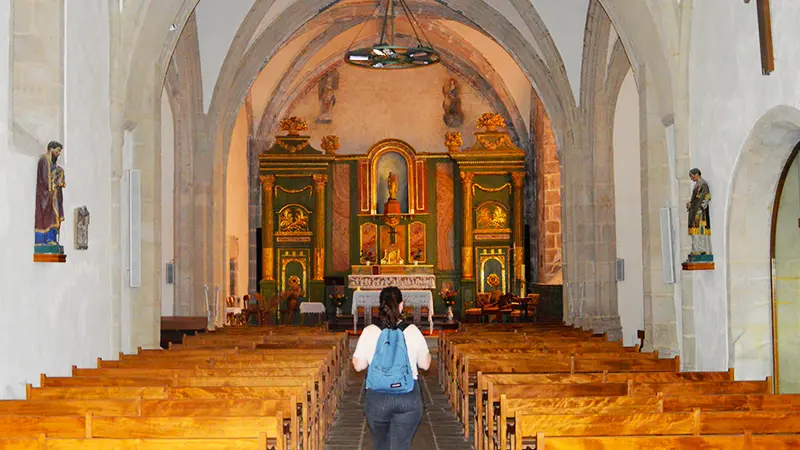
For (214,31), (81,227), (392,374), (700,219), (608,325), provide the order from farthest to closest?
(214,31), (608,325), (700,219), (81,227), (392,374)

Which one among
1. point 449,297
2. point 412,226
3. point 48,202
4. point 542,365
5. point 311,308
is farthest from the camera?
point 412,226

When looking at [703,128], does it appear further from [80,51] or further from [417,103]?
[417,103]

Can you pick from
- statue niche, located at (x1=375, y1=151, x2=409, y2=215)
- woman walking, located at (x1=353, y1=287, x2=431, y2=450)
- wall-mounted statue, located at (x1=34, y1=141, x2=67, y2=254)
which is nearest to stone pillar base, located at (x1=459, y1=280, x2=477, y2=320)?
statue niche, located at (x1=375, y1=151, x2=409, y2=215)

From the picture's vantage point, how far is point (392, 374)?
232 inches

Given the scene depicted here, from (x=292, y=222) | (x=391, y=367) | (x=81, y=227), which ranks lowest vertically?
(x=391, y=367)

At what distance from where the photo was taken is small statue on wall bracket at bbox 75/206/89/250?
8.50m

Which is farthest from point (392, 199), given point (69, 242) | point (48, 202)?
point (48, 202)

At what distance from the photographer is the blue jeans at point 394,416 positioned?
5.91 meters

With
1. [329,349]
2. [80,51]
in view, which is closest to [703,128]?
[329,349]

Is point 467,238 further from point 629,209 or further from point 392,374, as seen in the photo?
point 392,374

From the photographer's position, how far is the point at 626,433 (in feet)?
16.4

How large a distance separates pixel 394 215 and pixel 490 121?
320cm

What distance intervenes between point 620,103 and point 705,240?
265 inches

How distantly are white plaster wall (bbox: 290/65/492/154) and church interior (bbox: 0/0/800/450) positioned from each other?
339 mm
